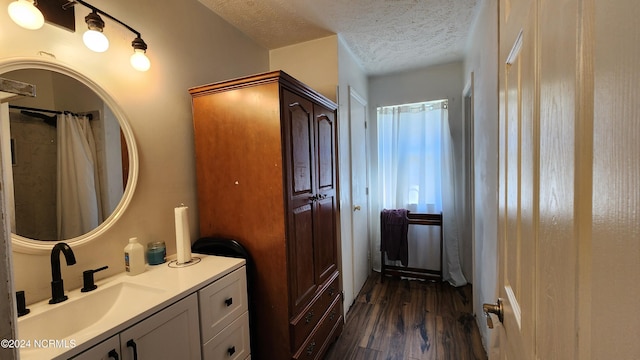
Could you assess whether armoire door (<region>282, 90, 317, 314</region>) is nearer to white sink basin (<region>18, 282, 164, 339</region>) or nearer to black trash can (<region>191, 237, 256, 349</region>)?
black trash can (<region>191, 237, 256, 349</region>)

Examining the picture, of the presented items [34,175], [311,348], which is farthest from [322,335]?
[34,175]

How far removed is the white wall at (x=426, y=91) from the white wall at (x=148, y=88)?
6.63ft

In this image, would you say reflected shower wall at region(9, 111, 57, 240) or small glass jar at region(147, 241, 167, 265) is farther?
small glass jar at region(147, 241, 167, 265)

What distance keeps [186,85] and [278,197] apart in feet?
3.18

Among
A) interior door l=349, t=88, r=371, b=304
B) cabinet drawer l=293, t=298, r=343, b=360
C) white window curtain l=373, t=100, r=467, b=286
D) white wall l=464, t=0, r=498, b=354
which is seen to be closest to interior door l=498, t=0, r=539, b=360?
white wall l=464, t=0, r=498, b=354

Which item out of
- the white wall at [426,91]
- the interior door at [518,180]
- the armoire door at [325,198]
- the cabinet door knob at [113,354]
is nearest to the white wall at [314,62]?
the armoire door at [325,198]

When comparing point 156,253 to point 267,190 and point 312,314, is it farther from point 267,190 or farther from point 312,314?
point 312,314

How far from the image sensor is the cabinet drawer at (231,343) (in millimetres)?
1185

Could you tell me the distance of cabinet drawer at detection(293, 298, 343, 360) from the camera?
1.60m

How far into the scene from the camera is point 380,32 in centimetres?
224

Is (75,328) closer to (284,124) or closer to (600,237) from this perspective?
(284,124)

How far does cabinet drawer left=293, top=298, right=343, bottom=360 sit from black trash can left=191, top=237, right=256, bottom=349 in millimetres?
317

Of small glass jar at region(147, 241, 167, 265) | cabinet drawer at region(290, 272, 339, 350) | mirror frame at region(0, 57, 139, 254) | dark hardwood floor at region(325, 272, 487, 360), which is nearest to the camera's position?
mirror frame at region(0, 57, 139, 254)

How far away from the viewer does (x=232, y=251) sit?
1.54 metres
